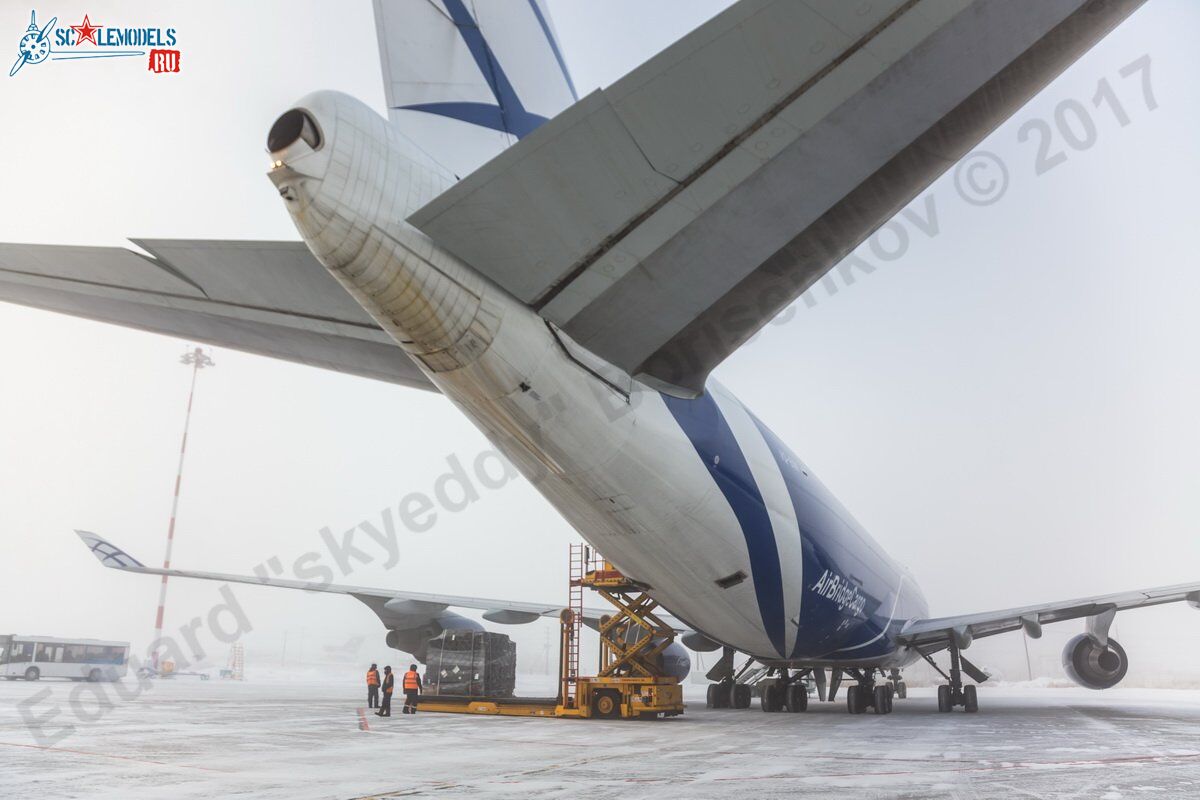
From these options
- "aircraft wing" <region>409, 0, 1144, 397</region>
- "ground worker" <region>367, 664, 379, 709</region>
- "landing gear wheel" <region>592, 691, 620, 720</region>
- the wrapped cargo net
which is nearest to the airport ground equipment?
"landing gear wheel" <region>592, 691, 620, 720</region>

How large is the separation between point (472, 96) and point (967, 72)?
423 centimetres

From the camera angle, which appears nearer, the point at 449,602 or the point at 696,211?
the point at 696,211

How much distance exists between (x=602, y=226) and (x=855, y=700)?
576 inches

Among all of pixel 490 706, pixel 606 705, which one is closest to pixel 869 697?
pixel 606 705

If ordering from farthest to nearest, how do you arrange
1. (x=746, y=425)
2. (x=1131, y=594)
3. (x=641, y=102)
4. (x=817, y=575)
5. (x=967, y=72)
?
(x=1131, y=594) → (x=817, y=575) → (x=746, y=425) → (x=967, y=72) → (x=641, y=102)

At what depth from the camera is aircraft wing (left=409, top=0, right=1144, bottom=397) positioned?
4.24 m

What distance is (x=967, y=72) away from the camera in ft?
15.2

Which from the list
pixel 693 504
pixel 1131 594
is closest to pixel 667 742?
pixel 693 504

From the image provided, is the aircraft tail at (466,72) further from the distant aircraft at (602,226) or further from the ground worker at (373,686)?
the ground worker at (373,686)

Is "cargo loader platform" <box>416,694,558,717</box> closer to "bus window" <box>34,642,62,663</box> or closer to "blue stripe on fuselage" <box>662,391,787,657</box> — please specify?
"blue stripe on fuselage" <box>662,391,787,657</box>

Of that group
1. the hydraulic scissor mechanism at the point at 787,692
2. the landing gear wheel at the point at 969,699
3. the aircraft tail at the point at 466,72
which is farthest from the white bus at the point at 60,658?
the aircraft tail at the point at 466,72

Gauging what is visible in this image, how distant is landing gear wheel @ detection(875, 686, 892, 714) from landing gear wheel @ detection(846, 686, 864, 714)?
1.14ft

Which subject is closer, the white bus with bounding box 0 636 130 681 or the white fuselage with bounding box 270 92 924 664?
the white fuselage with bounding box 270 92 924 664

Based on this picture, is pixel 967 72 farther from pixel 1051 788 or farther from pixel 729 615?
pixel 729 615
